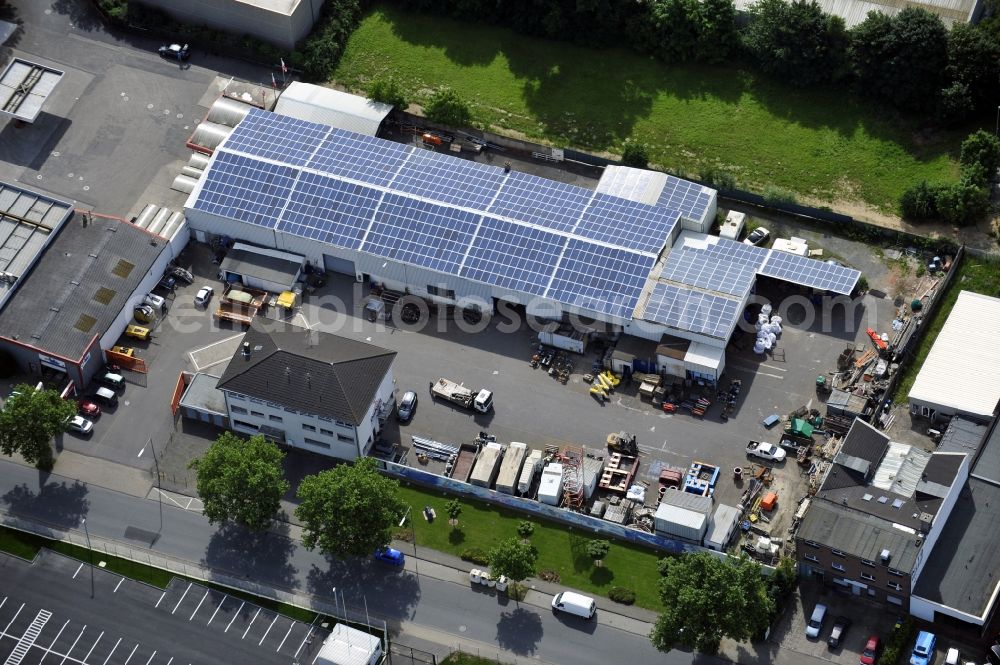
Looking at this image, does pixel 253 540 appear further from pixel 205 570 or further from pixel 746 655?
pixel 746 655

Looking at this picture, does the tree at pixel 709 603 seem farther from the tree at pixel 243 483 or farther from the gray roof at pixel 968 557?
the tree at pixel 243 483

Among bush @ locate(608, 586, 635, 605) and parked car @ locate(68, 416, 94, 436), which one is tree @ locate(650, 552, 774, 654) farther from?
parked car @ locate(68, 416, 94, 436)

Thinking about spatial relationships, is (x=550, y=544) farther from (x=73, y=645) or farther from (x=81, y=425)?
(x=81, y=425)

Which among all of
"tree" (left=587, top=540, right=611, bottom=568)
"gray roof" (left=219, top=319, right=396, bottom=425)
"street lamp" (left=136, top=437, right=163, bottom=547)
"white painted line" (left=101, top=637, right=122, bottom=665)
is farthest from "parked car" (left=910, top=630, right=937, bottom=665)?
"white painted line" (left=101, top=637, right=122, bottom=665)

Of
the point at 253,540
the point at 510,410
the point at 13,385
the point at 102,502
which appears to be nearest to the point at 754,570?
the point at 510,410

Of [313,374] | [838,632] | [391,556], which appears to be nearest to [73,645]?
[391,556]

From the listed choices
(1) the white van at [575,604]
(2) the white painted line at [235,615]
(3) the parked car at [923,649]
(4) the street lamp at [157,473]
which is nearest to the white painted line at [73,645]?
(4) the street lamp at [157,473]
